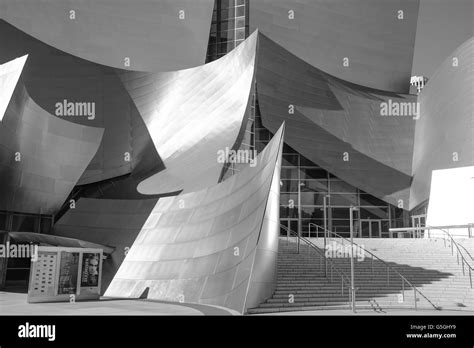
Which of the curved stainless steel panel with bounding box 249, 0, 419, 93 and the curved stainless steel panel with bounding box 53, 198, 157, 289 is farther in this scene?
the curved stainless steel panel with bounding box 249, 0, 419, 93

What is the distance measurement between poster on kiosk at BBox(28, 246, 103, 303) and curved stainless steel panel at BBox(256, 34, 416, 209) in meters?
17.5

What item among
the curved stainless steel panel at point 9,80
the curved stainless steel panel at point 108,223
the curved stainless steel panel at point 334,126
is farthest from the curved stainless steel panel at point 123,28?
the curved stainless steel panel at point 9,80

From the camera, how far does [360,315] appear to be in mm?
10695

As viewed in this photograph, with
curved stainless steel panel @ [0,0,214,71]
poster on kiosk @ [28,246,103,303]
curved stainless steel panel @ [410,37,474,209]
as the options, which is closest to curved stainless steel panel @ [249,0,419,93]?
curved stainless steel panel @ [0,0,214,71]

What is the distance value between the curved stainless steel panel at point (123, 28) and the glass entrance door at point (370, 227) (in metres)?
15.5

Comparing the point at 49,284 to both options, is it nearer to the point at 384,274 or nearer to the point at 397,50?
the point at 384,274

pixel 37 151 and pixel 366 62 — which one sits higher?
pixel 366 62

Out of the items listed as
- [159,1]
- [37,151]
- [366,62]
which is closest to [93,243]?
[37,151]

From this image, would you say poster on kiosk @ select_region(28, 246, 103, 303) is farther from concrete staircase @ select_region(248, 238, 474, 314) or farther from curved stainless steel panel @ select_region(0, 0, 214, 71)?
curved stainless steel panel @ select_region(0, 0, 214, 71)

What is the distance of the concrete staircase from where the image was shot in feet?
42.0

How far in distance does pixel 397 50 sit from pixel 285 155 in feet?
51.4

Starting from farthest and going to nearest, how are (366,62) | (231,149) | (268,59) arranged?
(366,62)
(268,59)
(231,149)

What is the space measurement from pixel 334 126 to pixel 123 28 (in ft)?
49.4

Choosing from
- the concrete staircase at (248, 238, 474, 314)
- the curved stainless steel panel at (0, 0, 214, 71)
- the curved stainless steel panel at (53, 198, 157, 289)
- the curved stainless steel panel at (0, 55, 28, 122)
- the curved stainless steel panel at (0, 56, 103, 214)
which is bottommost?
the concrete staircase at (248, 238, 474, 314)
